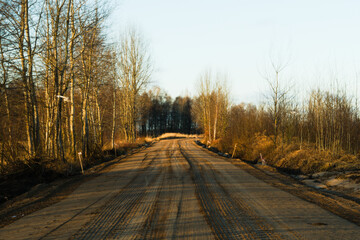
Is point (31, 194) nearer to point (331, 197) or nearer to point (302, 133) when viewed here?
point (331, 197)

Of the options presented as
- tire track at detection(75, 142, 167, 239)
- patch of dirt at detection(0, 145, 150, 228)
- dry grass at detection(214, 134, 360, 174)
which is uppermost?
dry grass at detection(214, 134, 360, 174)

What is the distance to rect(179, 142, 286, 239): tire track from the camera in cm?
527

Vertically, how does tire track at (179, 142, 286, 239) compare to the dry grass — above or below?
below

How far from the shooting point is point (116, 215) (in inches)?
257

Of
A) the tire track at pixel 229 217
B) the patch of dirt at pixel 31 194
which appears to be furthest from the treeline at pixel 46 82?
the tire track at pixel 229 217

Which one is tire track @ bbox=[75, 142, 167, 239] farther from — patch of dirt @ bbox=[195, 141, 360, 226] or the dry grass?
the dry grass

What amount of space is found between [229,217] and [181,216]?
1092 millimetres

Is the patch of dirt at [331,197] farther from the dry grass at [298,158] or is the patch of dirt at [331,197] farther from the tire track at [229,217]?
the tire track at [229,217]

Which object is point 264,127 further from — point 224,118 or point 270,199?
point 224,118

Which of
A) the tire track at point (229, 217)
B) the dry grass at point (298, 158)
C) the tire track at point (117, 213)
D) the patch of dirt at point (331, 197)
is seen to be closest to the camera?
the tire track at point (229, 217)

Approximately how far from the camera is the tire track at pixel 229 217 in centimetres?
527

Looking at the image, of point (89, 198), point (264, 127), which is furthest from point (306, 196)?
point (264, 127)

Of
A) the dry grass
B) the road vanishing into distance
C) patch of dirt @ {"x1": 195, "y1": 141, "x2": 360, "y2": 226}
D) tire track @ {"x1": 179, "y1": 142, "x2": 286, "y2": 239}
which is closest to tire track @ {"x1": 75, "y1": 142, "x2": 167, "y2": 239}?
the road vanishing into distance

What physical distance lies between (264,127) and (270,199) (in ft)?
49.7
